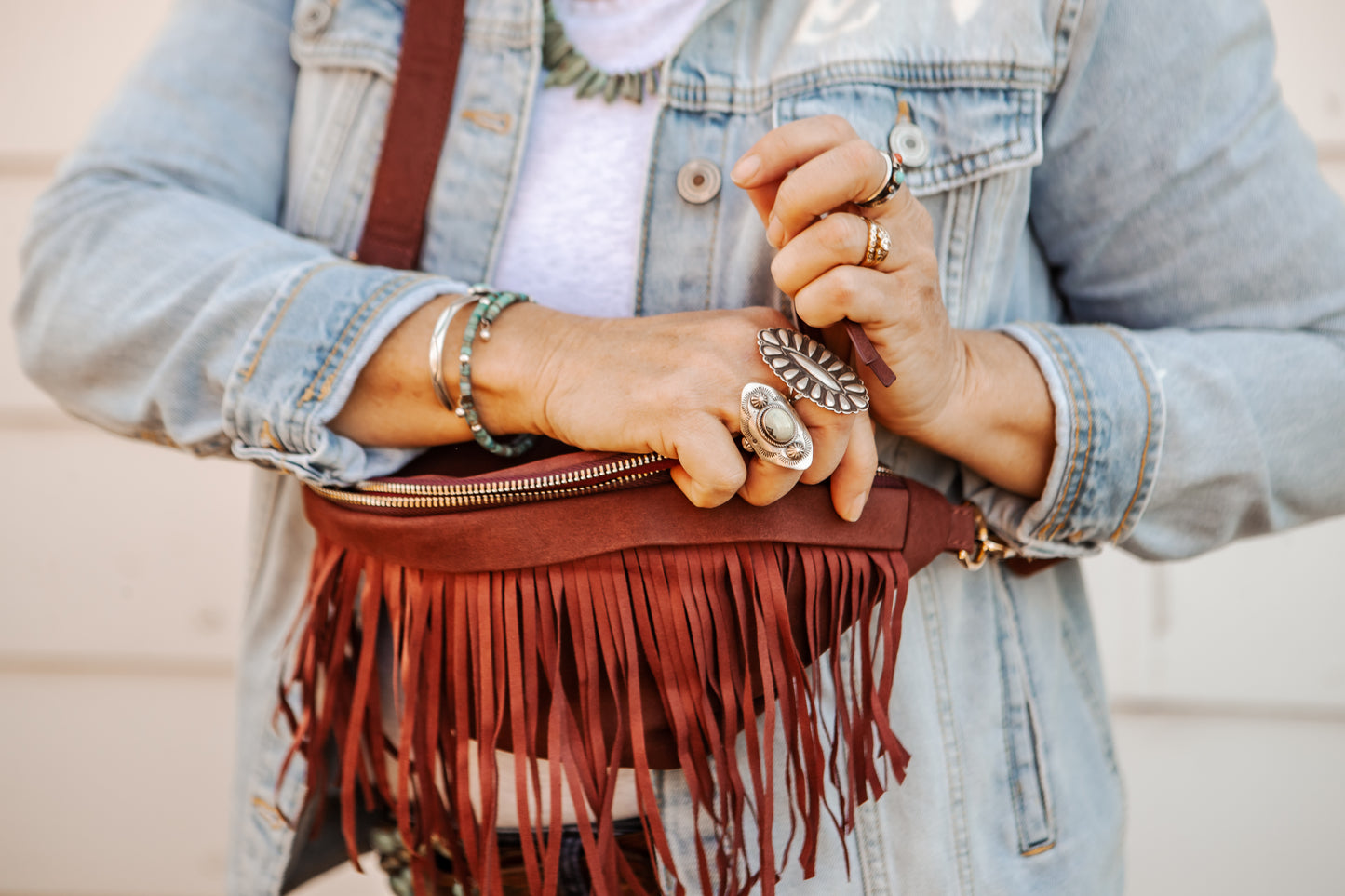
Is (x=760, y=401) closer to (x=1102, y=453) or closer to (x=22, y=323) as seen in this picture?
(x=1102, y=453)

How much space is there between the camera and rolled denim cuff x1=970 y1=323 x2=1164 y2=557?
0.63 m

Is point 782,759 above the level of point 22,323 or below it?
below

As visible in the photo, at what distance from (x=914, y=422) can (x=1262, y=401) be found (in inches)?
11.7

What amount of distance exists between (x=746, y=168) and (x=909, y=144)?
21cm


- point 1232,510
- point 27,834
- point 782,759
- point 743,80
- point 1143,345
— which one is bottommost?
point 27,834

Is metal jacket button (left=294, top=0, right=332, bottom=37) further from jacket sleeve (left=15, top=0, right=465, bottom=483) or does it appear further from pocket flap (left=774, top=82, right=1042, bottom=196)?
pocket flap (left=774, top=82, right=1042, bottom=196)

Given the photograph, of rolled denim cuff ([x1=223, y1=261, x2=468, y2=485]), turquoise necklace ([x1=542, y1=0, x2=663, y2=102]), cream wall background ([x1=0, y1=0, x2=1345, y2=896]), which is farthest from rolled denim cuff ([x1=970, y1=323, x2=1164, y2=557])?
cream wall background ([x1=0, y1=0, x2=1345, y2=896])

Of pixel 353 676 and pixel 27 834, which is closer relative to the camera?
pixel 353 676

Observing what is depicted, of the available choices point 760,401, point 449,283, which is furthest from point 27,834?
point 760,401

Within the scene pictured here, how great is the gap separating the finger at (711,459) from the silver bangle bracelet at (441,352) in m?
0.19

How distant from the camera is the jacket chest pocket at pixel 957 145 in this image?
0.64 m

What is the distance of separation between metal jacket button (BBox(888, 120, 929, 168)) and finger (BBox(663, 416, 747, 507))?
29cm

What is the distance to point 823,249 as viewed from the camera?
486mm

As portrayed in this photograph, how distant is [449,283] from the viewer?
65 cm
